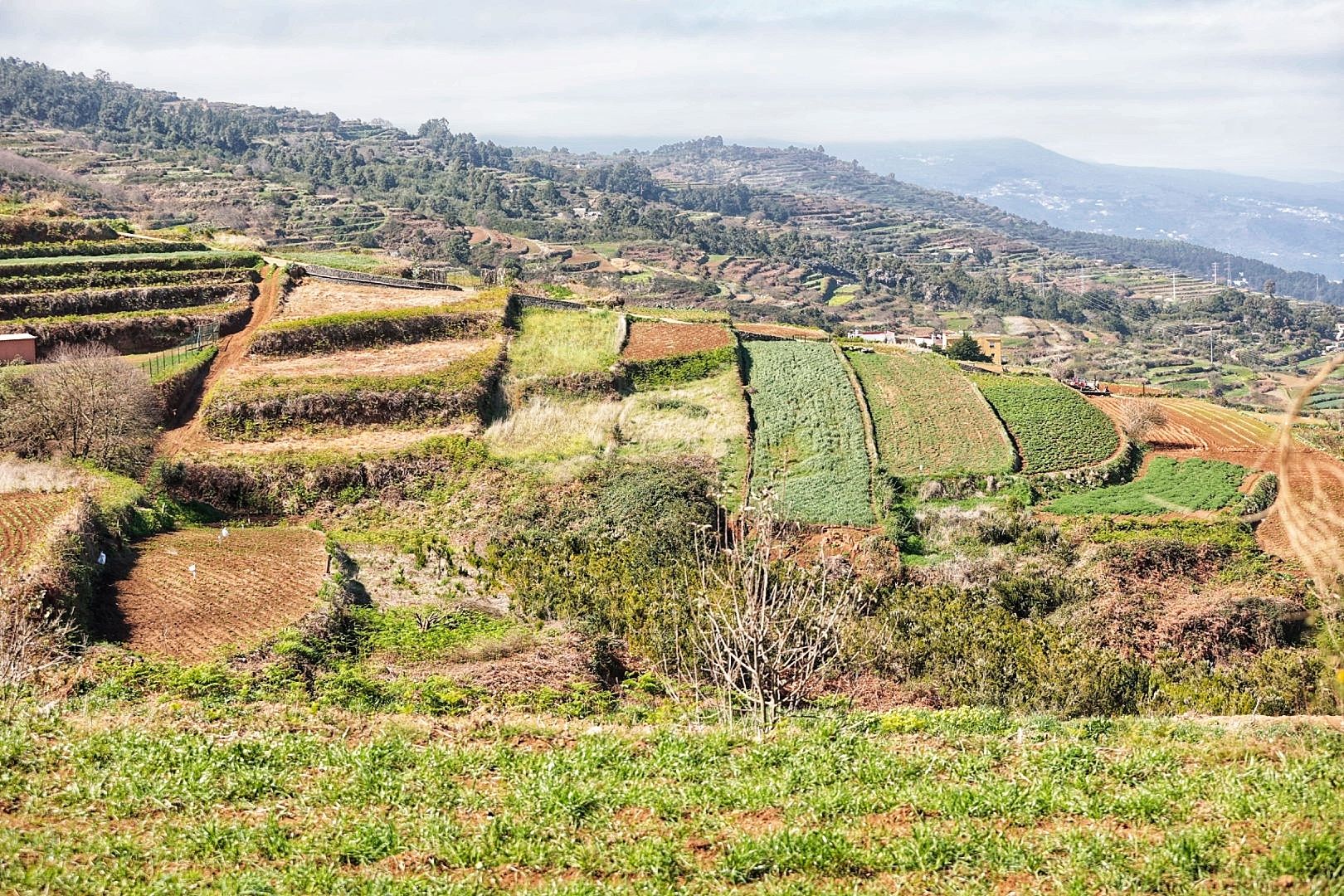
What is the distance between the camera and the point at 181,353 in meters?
31.6

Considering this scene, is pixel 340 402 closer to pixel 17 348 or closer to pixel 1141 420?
pixel 17 348

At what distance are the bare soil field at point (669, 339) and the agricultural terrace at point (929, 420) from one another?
531 cm

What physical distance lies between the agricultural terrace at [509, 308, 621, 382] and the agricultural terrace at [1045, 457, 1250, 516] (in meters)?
15.6

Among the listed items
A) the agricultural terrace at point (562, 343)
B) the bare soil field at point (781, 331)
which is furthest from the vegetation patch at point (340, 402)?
the bare soil field at point (781, 331)

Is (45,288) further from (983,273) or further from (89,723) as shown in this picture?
(983,273)

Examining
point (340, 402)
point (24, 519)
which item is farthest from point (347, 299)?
point (24, 519)

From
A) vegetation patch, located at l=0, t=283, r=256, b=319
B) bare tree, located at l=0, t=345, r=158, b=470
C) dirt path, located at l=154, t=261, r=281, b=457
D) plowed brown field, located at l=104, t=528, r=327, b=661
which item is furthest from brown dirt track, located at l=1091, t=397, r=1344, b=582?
vegetation patch, located at l=0, t=283, r=256, b=319

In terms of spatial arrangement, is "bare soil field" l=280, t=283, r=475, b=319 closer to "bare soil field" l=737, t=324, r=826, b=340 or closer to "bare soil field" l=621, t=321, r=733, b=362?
"bare soil field" l=621, t=321, r=733, b=362

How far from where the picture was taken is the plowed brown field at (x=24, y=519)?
17.3 m

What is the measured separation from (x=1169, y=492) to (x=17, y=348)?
33.1 metres

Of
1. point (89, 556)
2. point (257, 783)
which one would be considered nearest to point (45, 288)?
point (89, 556)

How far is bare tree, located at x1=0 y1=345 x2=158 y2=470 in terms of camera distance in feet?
81.7

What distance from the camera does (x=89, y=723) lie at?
920 cm

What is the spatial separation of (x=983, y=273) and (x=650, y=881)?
13772 cm
